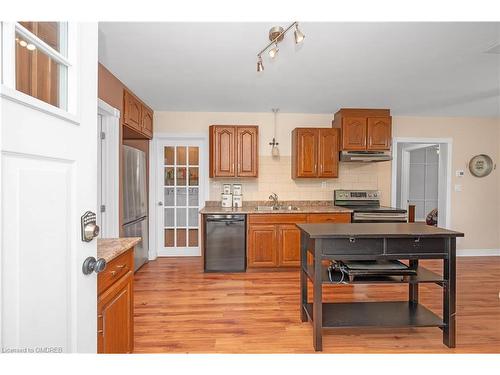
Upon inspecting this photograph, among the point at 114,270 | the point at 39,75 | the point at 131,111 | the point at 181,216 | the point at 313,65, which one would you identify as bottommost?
the point at 181,216

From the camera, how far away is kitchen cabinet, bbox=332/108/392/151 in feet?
13.9

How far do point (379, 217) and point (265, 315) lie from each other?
236 cm

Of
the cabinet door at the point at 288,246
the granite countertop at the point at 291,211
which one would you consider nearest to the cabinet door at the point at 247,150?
the granite countertop at the point at 291,211

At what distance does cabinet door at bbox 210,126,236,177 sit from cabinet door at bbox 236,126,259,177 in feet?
0.31

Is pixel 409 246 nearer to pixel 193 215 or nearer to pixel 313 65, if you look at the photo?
pixel 313 65

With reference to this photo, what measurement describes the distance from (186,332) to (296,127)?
3.54 metres

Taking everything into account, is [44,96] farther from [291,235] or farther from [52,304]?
[291,235]

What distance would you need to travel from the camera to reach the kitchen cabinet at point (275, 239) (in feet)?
13.1

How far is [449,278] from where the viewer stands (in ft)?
6.80

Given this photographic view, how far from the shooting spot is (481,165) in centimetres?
496

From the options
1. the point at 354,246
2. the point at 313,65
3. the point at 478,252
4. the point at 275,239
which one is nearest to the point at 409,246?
the point at 354,246

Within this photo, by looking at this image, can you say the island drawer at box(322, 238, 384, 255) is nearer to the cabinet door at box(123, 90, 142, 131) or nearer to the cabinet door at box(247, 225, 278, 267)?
the cabinet door at box(247, 225, 278, 267)

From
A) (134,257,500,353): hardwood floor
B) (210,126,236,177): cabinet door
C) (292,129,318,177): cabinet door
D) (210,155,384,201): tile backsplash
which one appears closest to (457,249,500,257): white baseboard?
(134,257,500,353): hardwood floor
